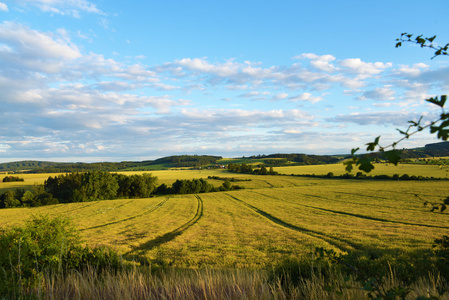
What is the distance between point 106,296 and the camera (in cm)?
412

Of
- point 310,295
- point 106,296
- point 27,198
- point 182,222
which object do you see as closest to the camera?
point 310,295

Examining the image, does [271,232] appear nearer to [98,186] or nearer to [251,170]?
[98,186]

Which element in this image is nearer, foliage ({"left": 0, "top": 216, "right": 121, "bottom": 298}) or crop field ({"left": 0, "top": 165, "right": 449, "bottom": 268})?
foliage ({"left": 0, "top": 216, "right": 121, "bottom": 298})

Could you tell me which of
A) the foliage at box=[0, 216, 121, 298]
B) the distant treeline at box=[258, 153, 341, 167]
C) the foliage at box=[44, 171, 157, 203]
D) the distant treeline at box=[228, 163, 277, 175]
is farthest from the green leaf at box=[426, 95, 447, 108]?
the distant treeline at box=[258, 153, 341, 167]

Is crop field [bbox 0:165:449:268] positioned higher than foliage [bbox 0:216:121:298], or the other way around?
foliage [bbox 0:216:121:298]

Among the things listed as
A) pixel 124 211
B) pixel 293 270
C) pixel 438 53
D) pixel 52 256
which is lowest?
pixel 124 211

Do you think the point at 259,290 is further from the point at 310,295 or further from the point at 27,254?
the point at 27,254

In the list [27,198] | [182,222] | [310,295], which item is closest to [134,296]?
[310,295]

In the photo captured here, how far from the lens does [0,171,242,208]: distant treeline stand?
78.6 metres

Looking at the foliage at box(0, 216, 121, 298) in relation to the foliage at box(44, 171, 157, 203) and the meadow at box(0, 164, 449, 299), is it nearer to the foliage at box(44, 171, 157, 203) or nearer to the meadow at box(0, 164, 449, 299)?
the meadow at box(0, 164, 449, 299)

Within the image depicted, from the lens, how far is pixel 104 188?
83625 millimetres

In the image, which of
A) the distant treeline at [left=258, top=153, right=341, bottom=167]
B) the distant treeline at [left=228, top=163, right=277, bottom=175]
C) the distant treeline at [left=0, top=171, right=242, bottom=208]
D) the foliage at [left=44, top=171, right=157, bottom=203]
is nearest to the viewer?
the distant treeline at [left=0, top=171, right=242, bottom=208]

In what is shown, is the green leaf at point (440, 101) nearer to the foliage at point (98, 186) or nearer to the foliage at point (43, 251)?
the foliage at point (43, 251)

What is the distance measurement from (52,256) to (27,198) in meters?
83.1
